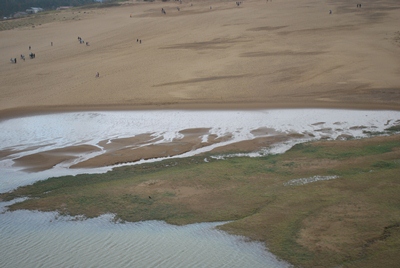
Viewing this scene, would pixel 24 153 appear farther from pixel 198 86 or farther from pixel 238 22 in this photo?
pixel 238 22

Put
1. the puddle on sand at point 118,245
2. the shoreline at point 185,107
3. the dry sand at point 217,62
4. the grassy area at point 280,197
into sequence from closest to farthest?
the grassy area at point 280,197 < the puddle on sand at point 118,245 < the shoreline at point 185,107 < the dry sand at point 217,62

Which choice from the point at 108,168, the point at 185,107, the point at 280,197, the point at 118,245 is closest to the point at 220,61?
the point at 185,107

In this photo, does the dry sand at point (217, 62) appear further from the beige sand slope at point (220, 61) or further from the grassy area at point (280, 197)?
the grassy area at point (280, 197)

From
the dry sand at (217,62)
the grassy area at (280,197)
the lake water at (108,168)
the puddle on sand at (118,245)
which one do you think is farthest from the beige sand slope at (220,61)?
the puddle on sand at (118,245)

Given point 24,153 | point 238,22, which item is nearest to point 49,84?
point 24,153

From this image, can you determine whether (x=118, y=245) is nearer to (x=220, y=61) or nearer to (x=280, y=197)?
(x=280, y=197)

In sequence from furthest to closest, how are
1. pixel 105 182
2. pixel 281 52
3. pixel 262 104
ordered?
1. pixel 281 52
2. pixel 262 104
3. pixel 105 182
